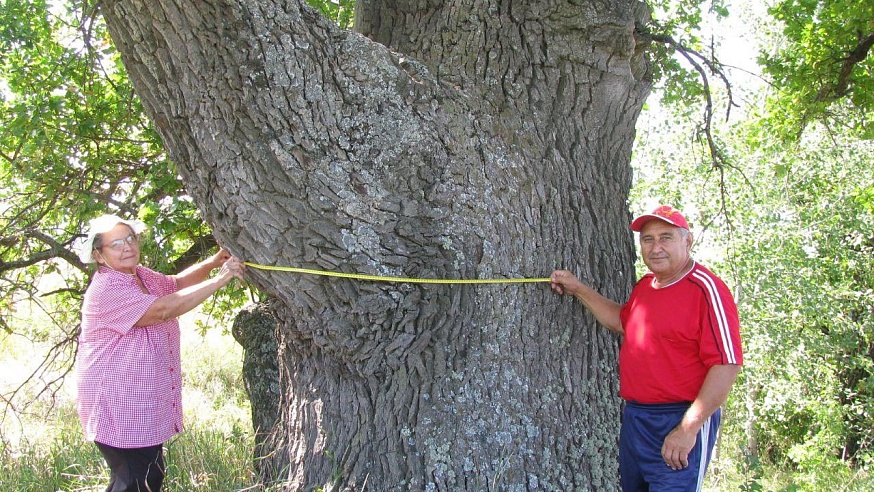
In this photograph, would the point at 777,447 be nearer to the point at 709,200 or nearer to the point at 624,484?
the point at 709,200

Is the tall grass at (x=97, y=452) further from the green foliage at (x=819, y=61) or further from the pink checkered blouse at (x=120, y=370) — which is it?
the green foliage at (x=819, y=61)

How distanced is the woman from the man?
198 cm

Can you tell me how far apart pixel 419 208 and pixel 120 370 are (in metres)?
1.69

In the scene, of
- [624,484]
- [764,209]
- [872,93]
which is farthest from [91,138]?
[764,209]

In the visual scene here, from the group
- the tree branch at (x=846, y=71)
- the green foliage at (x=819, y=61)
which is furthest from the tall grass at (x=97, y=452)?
the tree branch at (x=846, y=71)

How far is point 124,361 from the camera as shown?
369 centimetres

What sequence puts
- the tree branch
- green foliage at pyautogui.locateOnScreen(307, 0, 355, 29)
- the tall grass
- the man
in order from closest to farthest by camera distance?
the man → the tall grass → green foliage at pyautogui.locateOnScreen(307, 0, 355, 29) → the tree branch

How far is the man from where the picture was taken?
308 centimetres

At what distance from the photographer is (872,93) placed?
270 inches

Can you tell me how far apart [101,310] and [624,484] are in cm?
264

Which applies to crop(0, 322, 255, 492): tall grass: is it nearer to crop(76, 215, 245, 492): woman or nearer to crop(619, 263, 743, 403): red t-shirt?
crop(76, 215, 245, 492): woman

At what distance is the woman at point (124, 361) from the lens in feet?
11.9

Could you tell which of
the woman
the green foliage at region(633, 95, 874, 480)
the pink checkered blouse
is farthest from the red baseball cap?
the green foliage at region(633, 95, 874, 480)

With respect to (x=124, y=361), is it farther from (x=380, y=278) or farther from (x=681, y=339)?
(x=681, y=339)
